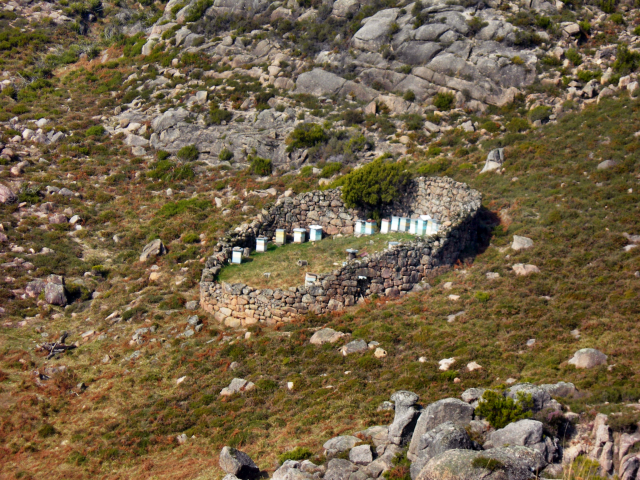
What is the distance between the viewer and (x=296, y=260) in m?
21.3

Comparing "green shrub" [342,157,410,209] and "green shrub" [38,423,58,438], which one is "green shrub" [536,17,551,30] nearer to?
"green shrub" [342,157,410,209]

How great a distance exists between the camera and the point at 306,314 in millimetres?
17891

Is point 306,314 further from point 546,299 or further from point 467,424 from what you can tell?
point 467,424

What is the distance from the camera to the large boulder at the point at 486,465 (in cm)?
808

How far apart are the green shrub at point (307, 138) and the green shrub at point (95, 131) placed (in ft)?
44.8

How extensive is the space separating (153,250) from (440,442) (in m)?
18.6

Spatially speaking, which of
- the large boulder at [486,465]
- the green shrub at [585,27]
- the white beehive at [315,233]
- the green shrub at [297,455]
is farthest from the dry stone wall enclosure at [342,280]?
the green shrub at [585,27]

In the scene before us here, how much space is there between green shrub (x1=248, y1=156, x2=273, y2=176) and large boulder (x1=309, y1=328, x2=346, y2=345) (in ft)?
56.7

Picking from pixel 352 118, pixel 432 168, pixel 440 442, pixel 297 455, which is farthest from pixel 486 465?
pixel 352 118

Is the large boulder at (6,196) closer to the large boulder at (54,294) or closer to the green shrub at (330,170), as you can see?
the large boulder at (54,294)

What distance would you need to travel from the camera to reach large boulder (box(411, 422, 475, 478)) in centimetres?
895

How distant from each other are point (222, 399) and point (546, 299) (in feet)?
32.2

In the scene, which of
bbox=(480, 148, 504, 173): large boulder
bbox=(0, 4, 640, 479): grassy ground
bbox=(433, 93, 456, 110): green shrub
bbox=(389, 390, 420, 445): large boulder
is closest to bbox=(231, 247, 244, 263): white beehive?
bbox=(0, 4, 640, 479): grassy ground

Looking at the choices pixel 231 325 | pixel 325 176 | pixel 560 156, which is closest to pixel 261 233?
pixel 231 325
